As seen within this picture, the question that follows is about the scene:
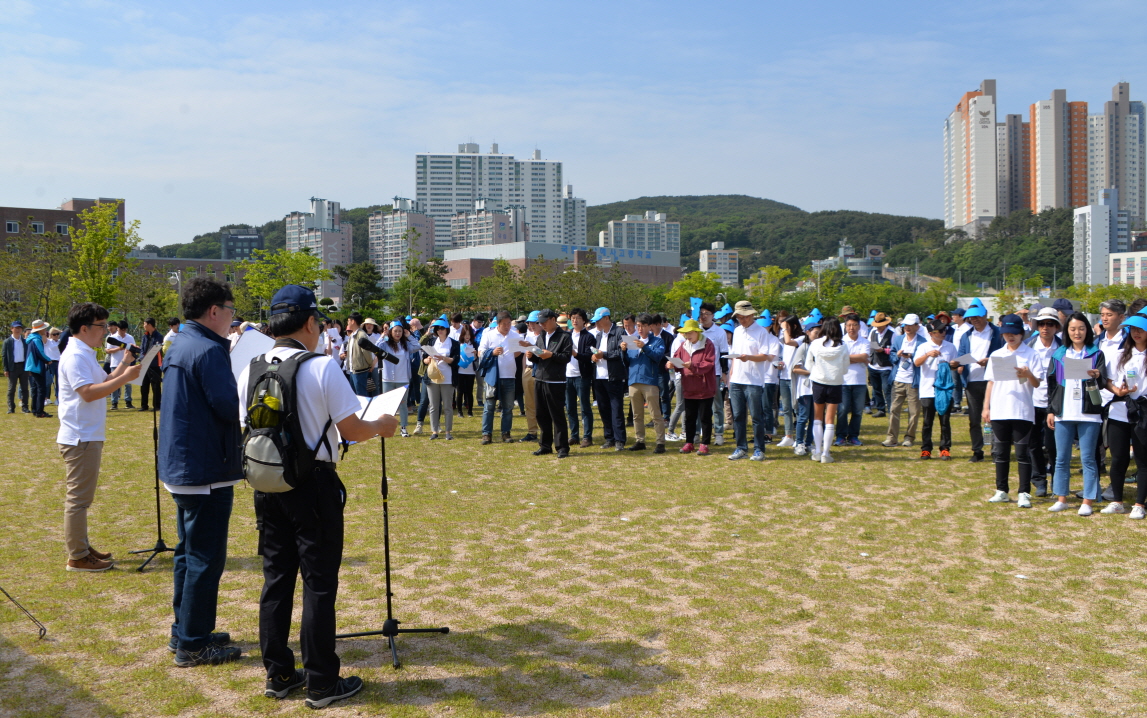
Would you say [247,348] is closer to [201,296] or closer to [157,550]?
[201,296]

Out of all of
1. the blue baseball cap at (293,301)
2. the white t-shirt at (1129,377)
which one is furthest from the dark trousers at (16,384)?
the white t-shirt at (1129,377)

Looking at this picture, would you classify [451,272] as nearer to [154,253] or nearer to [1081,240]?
[154,253]

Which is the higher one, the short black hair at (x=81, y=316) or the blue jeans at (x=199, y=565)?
the short black hair at (x=81, y=316)

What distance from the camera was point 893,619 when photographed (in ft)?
17.0

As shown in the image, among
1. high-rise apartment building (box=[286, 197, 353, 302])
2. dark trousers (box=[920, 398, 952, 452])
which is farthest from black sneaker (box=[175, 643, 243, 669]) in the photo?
high-rise apartment building (box=[286, 197, 353, 302])

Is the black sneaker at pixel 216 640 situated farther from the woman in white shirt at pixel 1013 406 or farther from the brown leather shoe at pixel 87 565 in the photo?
the woman in white shirt at pixel 1013 406

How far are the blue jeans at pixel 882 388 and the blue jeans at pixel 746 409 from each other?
4603mm

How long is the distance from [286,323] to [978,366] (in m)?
9.49

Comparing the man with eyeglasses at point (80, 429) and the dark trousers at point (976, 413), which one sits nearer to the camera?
the man with eyeglasses at point (80, 429)

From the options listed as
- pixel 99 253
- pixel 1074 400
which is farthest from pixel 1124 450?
pixel 99 253

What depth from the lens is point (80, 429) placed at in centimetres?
621

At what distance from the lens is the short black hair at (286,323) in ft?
13.2

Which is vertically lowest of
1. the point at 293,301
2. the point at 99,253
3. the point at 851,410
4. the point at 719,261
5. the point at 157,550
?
the point at 157,550

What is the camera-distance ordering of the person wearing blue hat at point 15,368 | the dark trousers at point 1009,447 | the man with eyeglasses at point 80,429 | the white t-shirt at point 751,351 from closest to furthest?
the man with eyeglasses at point 80,429, the dark trousers at point 1009,447, the white t-shirt at point 751,351, the person wearing blue hat at point 15,368
